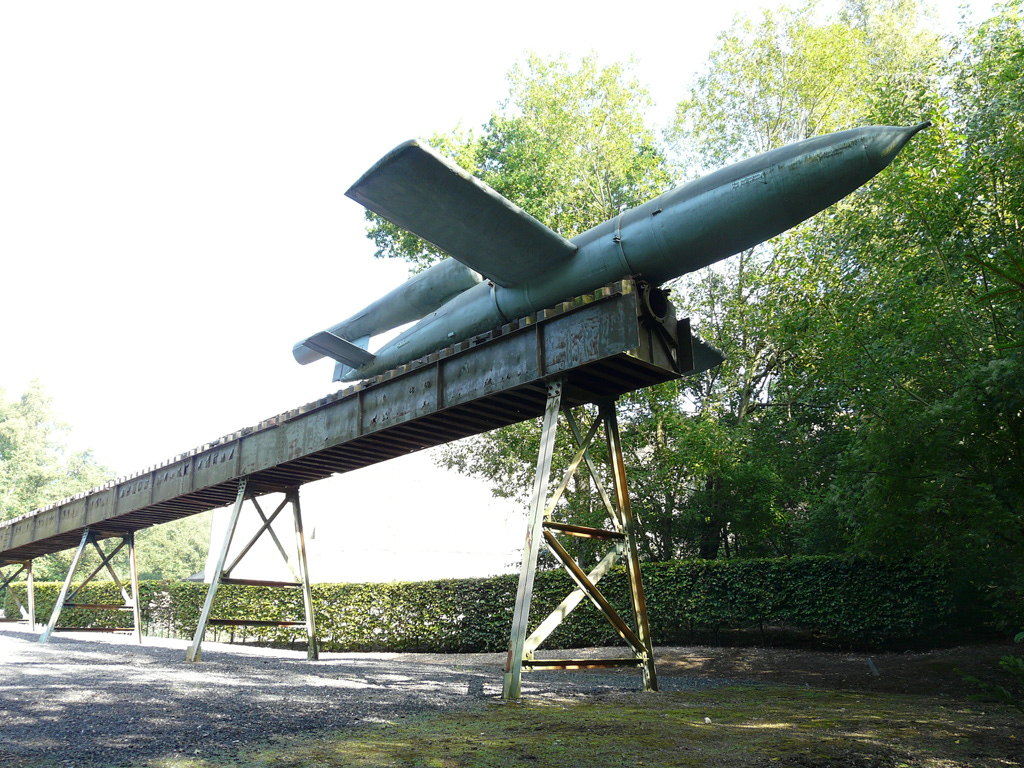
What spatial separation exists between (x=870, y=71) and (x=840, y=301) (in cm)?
1355

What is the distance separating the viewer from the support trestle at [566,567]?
769 centimetres

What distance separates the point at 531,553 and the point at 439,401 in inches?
116

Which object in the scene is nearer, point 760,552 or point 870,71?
point 760,552

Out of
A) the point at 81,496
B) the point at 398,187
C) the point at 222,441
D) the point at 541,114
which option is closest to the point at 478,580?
the point at 222,441

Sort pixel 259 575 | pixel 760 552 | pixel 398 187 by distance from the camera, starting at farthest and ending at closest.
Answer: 1. pixel 259 575
2. pixel 760 552
3. pixel 398 187

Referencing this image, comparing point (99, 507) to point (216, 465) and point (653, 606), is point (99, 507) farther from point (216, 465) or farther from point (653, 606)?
point (653, 606)

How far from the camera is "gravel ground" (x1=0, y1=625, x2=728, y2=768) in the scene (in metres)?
4.92

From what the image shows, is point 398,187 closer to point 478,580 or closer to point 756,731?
point 756,731

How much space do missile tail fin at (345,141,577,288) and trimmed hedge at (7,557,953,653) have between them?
1043 cm

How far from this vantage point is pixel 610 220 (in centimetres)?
910

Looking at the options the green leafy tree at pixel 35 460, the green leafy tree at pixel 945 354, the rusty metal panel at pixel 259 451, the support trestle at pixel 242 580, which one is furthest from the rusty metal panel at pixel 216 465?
the green leafy tree at pixel 35 460

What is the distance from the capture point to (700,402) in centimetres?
2131

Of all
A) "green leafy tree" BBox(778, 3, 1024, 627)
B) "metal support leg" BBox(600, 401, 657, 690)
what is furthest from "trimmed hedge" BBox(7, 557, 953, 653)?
"metal support leg" BBox(600, 401, 657, 690)

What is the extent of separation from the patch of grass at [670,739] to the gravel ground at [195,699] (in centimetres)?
61
